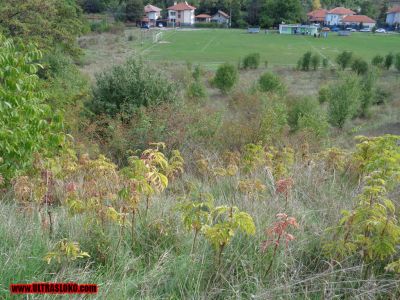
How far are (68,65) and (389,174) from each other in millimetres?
20303

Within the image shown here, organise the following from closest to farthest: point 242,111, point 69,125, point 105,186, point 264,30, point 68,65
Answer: point 105,186 → point 69,125 → point 242,111 → point 68,65 → point 264,30

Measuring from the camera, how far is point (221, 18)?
109 meters

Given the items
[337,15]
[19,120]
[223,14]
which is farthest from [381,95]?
[337,15]

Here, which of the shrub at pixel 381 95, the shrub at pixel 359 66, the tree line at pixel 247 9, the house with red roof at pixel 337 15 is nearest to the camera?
the shrub at pixel 381 95

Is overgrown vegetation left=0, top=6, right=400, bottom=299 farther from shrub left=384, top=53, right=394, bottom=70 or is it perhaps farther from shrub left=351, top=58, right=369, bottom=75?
shrub left=384, top=53, right=394, bottom=70

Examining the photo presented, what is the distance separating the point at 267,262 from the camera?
350 centimetres

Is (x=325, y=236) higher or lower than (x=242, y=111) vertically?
higher

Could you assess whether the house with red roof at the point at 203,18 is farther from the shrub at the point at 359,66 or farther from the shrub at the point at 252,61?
the shrub at the point at 359,66

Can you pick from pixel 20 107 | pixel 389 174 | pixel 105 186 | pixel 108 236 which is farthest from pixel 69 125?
pixel 389 174

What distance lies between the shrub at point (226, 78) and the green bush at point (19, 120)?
26.7m

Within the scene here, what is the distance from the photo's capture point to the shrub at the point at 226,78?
32.2 meters

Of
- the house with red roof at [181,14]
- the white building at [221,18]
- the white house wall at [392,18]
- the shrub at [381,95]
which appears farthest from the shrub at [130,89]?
the white house wall at [392,18]

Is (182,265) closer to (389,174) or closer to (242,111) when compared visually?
(389,174)

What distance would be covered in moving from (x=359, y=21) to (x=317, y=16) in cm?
1099
